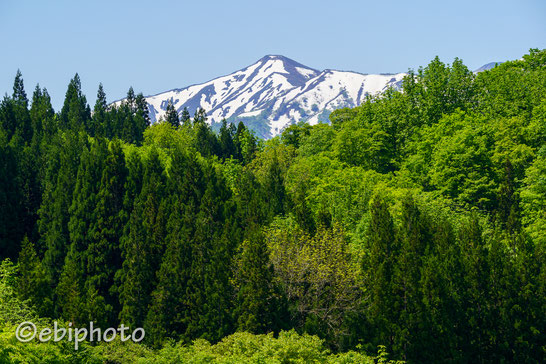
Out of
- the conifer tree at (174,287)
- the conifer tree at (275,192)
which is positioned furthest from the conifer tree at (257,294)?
the conifer tree at (275,192)

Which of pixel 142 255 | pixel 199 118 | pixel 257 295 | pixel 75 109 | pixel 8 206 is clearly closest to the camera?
pixel 257 295

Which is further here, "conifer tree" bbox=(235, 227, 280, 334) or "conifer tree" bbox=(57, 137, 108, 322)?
"conifer tree" bbox=(57, 137, 108, 322)

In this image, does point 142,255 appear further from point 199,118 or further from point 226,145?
point 199,118

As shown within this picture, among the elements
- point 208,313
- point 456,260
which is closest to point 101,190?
point 208,313

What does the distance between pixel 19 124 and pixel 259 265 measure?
5350 cm

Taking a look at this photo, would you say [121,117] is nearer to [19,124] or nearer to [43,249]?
[19,124]

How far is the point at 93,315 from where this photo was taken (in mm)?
37344

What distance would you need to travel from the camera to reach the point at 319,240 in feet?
130

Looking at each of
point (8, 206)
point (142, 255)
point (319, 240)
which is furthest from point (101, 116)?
point (319, 240)

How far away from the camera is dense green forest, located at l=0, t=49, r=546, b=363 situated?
34438mm

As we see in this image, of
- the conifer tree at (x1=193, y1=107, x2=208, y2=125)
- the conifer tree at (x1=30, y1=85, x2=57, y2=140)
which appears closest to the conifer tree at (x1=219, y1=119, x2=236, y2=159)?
the conifer tree at (x1=193, y1=107, x2=208, y2=125)

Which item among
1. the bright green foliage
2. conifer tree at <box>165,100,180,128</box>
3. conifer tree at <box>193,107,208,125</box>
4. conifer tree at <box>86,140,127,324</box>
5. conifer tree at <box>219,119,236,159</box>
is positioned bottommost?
the bright green foliage

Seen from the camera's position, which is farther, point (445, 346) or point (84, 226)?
point (84, 226)

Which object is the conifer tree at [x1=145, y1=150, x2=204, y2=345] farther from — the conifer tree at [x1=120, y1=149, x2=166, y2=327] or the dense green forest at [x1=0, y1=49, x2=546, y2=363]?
the conifer tree at [x1=120, y1=149, x2=166, y2=327]
